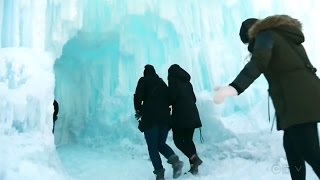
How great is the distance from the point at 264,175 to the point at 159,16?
3.99m

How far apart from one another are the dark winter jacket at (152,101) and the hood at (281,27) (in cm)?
234

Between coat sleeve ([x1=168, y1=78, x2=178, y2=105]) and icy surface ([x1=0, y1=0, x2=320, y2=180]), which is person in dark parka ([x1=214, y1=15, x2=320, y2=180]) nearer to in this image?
icy surface ([x1=0, y1=0, x2=320, y2=180])

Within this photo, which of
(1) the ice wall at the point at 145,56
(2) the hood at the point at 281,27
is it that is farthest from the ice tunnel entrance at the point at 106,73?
(2) the hood at the point at 281,27

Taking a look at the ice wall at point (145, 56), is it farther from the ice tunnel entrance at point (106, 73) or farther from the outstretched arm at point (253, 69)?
the outstretched arm at point (253, 69)

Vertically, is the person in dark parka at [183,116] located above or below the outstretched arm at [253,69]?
below

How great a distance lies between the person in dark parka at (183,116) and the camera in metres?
4.98

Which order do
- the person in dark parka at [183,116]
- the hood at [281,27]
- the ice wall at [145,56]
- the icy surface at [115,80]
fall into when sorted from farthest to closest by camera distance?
the ice wall at [145,56] < the person in dark parka at [183,116] < the icy surface at [115,80] < the hood at [281,27]

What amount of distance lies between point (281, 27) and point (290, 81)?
35cm

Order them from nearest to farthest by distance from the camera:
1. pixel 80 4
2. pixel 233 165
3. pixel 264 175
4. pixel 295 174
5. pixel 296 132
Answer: pixel 296 132, pixel 295 174, pixel 264 175, pixel 233 165, pixel 80 4

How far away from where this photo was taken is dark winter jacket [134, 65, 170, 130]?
4.80 m

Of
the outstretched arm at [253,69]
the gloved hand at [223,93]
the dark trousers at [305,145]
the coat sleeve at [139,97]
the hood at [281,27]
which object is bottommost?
Answer: the dark trousers at [305,145]

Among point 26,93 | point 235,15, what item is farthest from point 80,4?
point 26,93

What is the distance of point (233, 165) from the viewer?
544 centimetres

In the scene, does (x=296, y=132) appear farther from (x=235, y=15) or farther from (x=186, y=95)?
(x=235, y=15)
